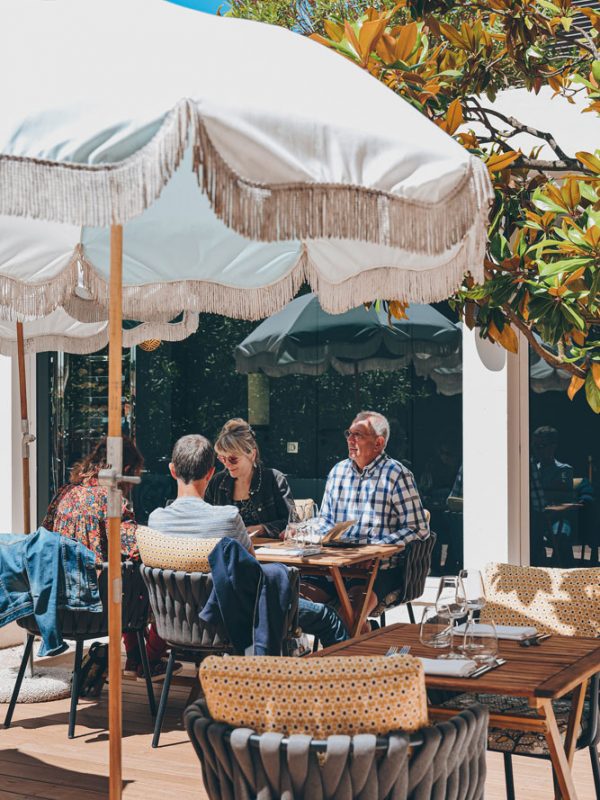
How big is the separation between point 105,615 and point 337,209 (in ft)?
10.1

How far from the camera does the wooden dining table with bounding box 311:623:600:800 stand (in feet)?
9.93

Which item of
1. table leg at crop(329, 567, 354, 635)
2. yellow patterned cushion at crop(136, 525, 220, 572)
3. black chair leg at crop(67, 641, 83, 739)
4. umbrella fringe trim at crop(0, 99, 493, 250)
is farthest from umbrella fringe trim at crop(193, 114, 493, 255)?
black chair leg at crop(67, 641, 83, 739)

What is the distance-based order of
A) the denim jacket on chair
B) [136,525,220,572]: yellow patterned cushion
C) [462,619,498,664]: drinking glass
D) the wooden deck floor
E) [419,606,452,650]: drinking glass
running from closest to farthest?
1. [462,619,498,664]: drinking glass
2. [419,606,452,650]: drinking glass
3. the wooden deck floor
4. [136,525,220,572]: yellow patterned cushion
5. the denim jacket on chair

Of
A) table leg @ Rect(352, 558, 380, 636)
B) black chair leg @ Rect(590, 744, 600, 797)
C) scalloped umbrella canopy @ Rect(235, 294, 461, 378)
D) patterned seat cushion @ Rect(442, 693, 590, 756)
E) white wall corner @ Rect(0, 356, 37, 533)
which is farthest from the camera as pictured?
white wall corner @ Rect(0, 356, 37, 533)

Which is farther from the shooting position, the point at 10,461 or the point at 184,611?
the point at 10,461

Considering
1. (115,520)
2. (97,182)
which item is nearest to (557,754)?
(115,520)

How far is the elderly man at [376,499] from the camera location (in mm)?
6359

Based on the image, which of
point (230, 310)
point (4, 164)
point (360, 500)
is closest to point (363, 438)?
point (360, 500)

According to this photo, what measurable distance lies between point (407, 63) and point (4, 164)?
229 centimetres

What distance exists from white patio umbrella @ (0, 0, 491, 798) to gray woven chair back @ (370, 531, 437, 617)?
9.68 feet

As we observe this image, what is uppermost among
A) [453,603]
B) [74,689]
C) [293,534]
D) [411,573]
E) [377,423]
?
[377,423]

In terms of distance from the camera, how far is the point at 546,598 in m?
4.23

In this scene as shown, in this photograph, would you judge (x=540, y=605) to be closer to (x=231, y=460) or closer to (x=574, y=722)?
(x=574, y=722)

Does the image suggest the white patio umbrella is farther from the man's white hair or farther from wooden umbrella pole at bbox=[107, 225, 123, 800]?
the man's white hair
